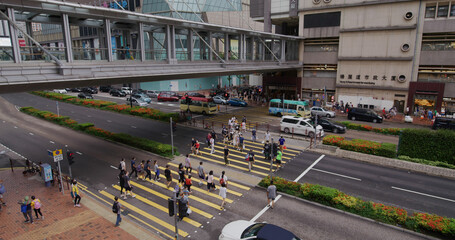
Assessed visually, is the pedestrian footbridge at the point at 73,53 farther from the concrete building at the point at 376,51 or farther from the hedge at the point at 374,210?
the concrete building at the point at 376,51

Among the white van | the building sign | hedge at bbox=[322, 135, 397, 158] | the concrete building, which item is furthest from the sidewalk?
the building sign

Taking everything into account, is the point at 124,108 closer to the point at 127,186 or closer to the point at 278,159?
the point at 127,186

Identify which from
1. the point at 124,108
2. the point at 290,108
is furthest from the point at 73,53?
the point at 290,108

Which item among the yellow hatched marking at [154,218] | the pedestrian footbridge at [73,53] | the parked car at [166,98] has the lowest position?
the yellow hatched marking at [154,218]

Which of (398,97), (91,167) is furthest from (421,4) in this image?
(91,167)

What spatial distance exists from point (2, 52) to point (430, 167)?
27931mm

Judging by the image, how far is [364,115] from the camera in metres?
37.5

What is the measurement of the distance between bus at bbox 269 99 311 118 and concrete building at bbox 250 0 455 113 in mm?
9971

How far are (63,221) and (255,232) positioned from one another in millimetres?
9755

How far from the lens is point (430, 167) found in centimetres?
2009

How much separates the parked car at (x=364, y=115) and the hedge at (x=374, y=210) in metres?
24.9

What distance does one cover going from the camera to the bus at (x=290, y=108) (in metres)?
38.3

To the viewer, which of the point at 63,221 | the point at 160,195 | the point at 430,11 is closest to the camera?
the point at 63,221

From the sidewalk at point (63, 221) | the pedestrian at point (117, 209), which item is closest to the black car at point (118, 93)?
the sidewalk at point (63, 221)
